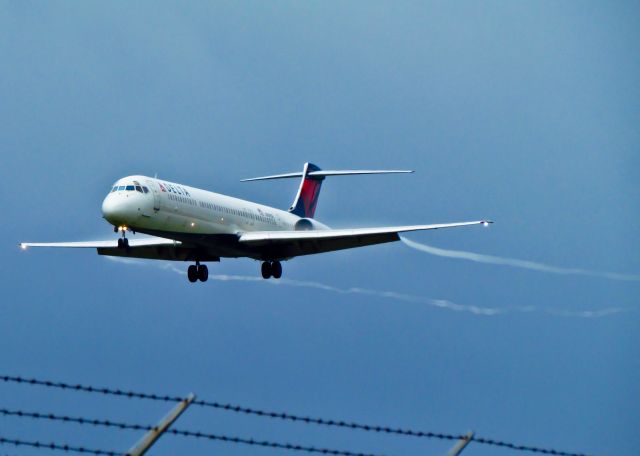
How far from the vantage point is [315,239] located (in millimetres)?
53500

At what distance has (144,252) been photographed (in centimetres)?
5591

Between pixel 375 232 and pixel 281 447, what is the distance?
3949 centimetres

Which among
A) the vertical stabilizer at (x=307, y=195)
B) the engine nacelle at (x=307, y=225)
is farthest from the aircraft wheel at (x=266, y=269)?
the vertical stabilizer at (x=307, y=195)

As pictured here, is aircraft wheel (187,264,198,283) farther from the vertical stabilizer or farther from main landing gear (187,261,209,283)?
the vertical stabilizer

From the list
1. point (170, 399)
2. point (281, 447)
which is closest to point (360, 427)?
point (281, 447)

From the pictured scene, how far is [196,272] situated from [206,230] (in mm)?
5014

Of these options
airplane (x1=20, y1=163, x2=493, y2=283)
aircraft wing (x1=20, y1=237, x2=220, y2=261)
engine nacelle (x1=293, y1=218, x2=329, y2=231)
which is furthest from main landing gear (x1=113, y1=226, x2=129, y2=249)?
engine nacelle (x1=293, y1=218, x2=329, y2=231)

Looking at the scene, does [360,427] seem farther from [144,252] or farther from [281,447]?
[144,252]

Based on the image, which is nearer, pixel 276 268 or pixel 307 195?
pixel 276 268

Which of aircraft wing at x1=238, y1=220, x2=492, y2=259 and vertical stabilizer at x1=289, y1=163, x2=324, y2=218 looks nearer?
aircraft wing at x1=238, y1=220, x2=492, y2=259

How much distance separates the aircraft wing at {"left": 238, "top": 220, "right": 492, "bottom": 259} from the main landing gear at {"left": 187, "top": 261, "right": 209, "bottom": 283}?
3256 mm

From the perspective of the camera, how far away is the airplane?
155ft

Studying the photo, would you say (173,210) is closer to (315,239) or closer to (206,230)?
(206,230)

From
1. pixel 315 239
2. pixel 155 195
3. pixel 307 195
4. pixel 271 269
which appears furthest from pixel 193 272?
pixel 307 195
